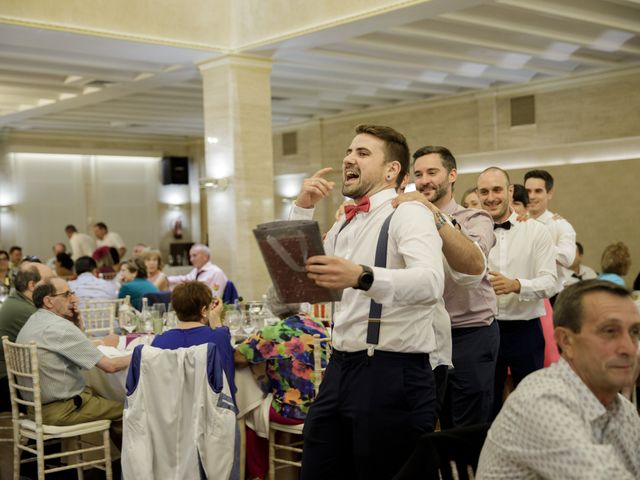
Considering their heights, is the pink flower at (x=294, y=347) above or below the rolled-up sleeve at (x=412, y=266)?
below

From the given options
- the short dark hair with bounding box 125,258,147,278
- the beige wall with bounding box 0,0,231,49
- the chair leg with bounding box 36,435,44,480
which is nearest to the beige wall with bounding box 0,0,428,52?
the beige wall with bounding box 0,0,231,49

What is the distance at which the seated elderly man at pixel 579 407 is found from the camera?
73.4 inches

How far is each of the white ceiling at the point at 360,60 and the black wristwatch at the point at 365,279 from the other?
6.10m

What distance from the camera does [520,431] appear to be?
6.32 feet

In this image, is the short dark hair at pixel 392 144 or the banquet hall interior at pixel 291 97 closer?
the short dark hair at pixel 392 144

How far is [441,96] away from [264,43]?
609 cm

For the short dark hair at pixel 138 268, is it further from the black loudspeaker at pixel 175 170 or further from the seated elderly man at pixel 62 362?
the black loudspeaker at pixel 175 170

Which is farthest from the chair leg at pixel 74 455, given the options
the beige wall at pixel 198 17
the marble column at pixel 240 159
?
the marble column at pixel 240 159

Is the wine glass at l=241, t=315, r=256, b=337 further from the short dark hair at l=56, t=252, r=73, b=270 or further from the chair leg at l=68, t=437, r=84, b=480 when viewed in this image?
the short dark hair at l=56, t=252, r=73, b=270

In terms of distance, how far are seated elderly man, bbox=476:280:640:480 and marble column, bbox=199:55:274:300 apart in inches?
347

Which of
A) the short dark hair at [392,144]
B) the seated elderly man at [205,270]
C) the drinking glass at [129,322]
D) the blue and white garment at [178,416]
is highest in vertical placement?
the short dark hair at [392,144]

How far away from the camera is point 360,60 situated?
11391 mm

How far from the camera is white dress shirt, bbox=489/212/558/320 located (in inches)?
178

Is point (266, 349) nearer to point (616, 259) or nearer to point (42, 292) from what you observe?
point (42, 292)
